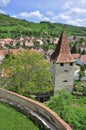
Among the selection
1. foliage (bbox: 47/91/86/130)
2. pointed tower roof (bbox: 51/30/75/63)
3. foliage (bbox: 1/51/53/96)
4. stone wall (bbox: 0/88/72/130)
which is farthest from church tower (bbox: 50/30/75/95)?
stone wall (bbox: 0/88/72/130)

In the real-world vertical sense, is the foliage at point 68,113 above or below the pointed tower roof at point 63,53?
below

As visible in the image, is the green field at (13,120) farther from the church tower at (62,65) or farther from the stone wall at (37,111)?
the church tower at (62,65)

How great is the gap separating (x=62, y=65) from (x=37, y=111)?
97.5ft

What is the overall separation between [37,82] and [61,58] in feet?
25.6

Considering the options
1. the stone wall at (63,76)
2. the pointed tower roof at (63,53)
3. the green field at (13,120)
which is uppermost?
the green field at (13,120)

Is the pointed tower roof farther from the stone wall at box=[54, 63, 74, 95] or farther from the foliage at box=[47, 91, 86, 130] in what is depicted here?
the foliage at box=[47, 91, 86, 130]

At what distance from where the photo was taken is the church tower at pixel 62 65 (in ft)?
138

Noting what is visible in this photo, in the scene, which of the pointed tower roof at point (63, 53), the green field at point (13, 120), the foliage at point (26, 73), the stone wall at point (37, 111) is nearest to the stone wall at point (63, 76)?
the pointed tower roof at point (63, 53)

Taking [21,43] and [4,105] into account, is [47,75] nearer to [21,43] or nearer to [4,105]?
[4,105]

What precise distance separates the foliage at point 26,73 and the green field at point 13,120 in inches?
797

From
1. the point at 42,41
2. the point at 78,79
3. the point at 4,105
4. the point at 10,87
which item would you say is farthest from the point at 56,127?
the point at 42,41

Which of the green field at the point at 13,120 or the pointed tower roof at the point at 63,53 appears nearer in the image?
the green field at the point at 13,120

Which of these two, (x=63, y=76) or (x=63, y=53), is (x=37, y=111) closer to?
(x=63, y=53)

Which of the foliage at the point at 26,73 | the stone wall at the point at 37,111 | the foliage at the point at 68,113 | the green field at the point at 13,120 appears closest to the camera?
the stone wall at the point at 37,111
